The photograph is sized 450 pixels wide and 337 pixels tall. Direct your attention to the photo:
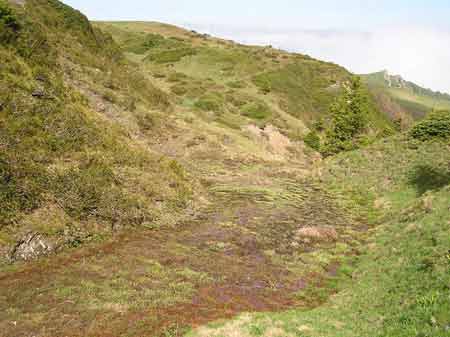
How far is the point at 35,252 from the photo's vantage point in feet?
52.9

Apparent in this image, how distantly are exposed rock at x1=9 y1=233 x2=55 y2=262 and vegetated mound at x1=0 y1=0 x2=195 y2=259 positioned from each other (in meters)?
0.19

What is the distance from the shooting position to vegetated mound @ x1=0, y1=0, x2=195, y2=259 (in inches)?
679

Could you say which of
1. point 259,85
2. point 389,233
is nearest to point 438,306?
point 389,233

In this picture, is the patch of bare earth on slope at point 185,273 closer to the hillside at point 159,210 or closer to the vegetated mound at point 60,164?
the hillside at point 159,210

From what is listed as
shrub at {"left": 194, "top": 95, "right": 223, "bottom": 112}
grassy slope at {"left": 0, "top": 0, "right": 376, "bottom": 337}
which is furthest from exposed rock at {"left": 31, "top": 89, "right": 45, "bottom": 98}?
shrub at {"left": 194, "top": 95, "right": 223, "bottom": 112}

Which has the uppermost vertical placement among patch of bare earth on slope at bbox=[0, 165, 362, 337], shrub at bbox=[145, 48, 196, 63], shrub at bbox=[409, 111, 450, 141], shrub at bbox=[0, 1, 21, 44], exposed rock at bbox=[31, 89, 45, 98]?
shrub at bbox=[145, 48, 196, 63]

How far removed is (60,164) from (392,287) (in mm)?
15946

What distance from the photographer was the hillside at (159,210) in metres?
13.3

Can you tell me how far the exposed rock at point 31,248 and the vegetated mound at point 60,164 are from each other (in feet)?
0.63

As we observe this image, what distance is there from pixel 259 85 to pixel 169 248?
62.6 metres

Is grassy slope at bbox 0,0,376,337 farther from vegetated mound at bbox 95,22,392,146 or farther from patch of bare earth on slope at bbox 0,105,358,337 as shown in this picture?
vegetated mound at bbox 95,22,392,146

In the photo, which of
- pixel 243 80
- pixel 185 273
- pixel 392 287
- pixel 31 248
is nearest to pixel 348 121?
pixel 243 80

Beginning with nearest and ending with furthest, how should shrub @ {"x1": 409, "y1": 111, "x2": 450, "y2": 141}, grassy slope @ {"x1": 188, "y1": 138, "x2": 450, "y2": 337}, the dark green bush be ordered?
grassy slope @ {"x1": 188, "y1": 138, "x2": 450, "y2": 337} → the dark green bush → shrub @ {"x1": 409, "y1": 111, "x2": 450, "y2": 141}

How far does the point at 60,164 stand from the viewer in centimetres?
2006
